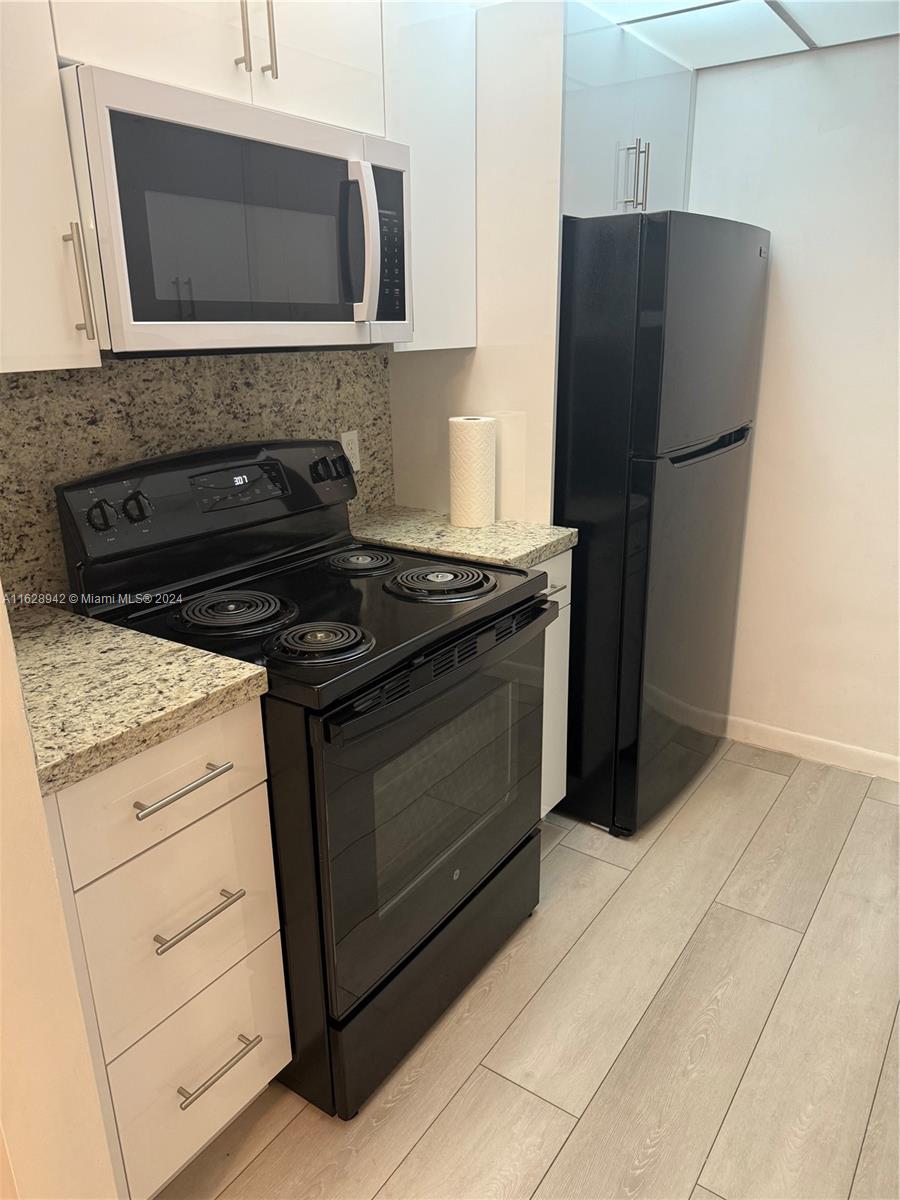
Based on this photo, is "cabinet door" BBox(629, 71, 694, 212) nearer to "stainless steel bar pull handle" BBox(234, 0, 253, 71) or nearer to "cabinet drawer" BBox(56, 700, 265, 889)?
"stainless steel bar pull handle" BBox(234, 0, 253, 71)

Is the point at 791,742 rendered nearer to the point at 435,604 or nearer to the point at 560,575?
the point at 560,575

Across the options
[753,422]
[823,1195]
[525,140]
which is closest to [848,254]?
[753,422]

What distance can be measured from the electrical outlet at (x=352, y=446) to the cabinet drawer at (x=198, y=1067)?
51.4 inches

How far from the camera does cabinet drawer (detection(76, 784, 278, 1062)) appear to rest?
1187 millimetres

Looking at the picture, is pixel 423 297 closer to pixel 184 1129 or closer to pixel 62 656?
pixel 62 656

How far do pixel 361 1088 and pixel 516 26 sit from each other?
2.30 meters

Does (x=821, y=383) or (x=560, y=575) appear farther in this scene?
(x=821, y=383)

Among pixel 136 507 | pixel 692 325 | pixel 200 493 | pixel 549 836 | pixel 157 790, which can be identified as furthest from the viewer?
pixel 549 836

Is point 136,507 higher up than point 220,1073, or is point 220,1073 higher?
point 136,507

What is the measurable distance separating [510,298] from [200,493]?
96 centimetres

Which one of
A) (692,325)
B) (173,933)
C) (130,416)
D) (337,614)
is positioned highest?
(692,325)

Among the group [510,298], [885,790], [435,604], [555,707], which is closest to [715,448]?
[510,298]

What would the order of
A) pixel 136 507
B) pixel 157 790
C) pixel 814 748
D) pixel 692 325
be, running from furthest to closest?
pixel 814 748 → pixel 692 325 → pixel 136 507 → pixel 157 790

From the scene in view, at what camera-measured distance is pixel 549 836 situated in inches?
97.3
